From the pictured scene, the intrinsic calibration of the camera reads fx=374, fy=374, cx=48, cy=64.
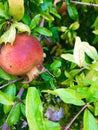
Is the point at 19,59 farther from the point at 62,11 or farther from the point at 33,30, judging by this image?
the point at 62,11

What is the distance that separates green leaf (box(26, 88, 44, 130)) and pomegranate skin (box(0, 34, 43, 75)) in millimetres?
248

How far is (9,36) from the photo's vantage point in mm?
1095

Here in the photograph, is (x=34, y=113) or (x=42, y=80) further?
(x=42, y=80)

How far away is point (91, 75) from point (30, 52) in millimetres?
192

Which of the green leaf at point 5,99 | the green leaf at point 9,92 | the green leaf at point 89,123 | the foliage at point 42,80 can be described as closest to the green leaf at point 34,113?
the foliage at point 42,80

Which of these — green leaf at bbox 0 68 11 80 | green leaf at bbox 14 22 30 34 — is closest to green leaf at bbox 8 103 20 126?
green leaf at bbox 0 68 11 80

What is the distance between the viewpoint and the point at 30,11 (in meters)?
1.29

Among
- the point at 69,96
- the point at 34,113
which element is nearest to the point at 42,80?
the point at 69,96

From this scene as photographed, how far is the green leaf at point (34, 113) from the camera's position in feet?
2.66

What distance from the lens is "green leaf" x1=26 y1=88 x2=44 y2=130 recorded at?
81 centimetres

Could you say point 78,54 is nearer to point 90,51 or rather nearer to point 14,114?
point 90,51

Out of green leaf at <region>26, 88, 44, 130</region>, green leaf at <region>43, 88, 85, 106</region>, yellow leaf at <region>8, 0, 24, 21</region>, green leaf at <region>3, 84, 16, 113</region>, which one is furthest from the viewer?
green leaf at <region>3, 84, 16, 113</region>

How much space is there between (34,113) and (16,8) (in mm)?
388

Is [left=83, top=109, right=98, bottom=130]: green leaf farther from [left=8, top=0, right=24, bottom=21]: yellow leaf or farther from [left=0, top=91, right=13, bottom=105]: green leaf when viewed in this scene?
[left=8, top=0, right=24, bottom=21]: yellow leaf
